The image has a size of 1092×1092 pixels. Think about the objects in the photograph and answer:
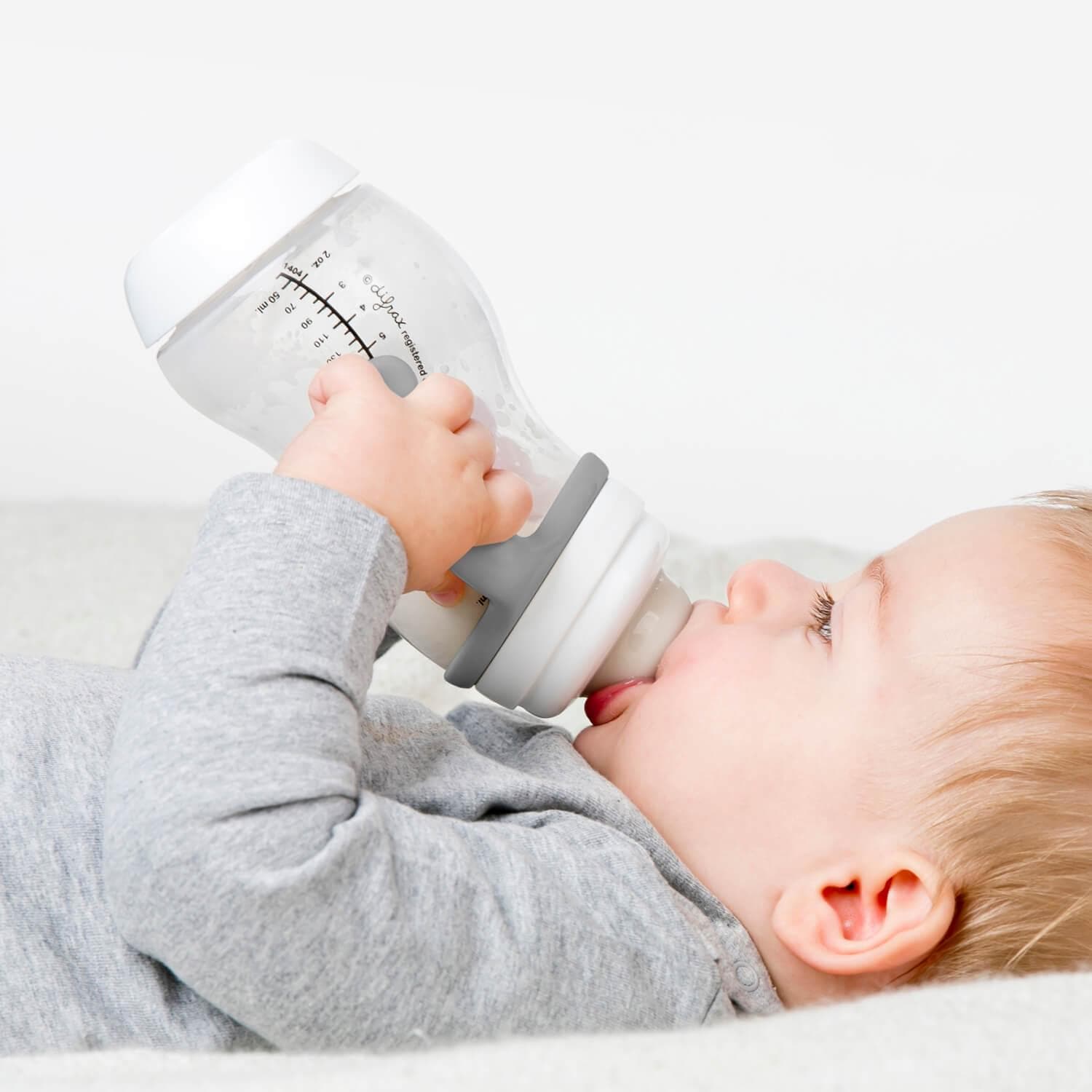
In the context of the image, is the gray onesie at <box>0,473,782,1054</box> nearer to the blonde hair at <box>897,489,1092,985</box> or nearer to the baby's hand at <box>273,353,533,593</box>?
the baby's hand at <box>273,353,533,593</box>

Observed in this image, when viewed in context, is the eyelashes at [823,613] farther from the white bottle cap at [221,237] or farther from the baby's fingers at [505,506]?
the white bottle cap at [221,237]

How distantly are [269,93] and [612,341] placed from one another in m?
0.66

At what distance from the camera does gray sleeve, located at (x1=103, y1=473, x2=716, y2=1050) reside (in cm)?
76

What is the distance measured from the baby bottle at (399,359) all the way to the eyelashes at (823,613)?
0.33 ft

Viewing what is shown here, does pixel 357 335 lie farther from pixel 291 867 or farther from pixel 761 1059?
pixel 761 1059

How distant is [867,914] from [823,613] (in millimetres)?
222

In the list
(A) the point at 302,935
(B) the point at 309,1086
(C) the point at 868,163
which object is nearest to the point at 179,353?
(A) the point at 302,935

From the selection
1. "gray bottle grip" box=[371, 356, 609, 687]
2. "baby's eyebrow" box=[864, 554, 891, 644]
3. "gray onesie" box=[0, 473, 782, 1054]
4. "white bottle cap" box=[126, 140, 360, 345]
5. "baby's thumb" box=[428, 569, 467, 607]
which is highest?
"white bottle cap" box=[126, 140, 360, 345]

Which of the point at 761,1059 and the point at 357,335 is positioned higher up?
the point at 357,335

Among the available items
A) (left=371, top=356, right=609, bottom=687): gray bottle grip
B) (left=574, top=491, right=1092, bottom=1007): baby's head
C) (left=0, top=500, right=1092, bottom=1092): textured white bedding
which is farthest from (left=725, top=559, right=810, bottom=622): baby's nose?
(left=0, top=500, right=1092, bottom=1092): textured white bedding

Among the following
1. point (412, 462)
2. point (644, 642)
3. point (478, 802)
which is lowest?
point (478, 802)

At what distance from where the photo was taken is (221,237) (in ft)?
2.97

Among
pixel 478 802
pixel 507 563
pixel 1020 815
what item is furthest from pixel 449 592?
pixel 1020 815

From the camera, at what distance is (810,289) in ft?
7.19
